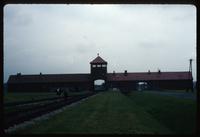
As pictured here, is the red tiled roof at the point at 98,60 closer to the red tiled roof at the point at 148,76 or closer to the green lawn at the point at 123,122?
the red tiled roof at the point at 148,76

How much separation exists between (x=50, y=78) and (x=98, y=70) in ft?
42.3

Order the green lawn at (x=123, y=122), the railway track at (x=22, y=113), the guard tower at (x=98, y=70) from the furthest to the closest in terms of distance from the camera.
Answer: the guard tower at (x=98, y=70)
the railway track at (x=22, y=113)
the green lawn at (x=123, y=122)

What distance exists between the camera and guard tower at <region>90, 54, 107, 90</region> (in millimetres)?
84750

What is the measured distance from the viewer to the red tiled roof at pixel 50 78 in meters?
85.7

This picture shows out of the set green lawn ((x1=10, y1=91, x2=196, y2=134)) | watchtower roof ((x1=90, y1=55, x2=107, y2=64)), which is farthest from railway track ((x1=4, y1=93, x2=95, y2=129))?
watchtower roof ((x1=90, y1=55, x2=107, y2=64))

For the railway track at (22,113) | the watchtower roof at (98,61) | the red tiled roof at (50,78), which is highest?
the watchtower roof at (98,61)

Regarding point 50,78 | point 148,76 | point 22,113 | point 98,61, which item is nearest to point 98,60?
point 98,61

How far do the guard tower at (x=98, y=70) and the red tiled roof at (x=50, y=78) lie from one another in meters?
1.89

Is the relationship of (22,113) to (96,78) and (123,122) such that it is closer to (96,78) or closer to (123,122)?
(123,122)

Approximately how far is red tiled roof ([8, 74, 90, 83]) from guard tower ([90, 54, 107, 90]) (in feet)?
6.21

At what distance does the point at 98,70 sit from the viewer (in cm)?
8606

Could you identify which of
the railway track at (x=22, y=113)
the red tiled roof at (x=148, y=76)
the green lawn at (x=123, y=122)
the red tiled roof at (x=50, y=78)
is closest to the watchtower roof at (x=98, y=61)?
the red tiled roof at (x=50, y=78)

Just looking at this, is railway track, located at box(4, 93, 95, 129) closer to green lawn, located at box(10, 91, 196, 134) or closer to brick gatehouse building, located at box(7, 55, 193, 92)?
green lawn, located at box(10, 91, 196, 134)

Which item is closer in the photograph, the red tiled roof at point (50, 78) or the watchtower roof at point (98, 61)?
the red tiled roof at point (50, 78)
